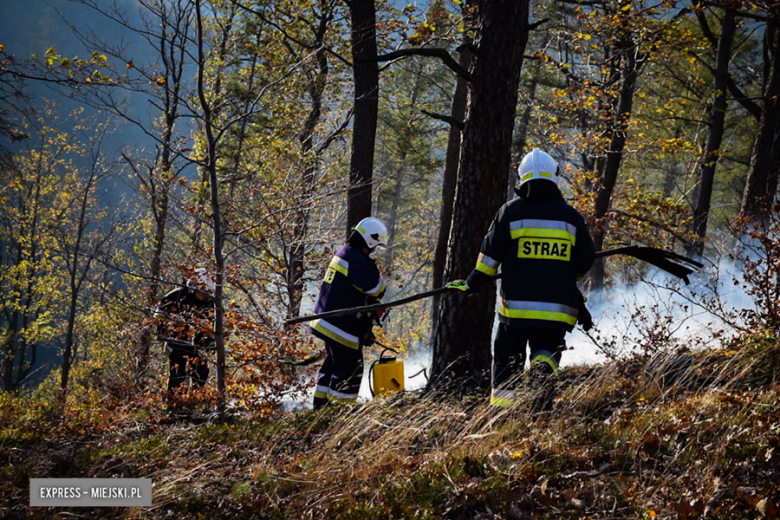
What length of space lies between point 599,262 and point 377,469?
43.3 ft

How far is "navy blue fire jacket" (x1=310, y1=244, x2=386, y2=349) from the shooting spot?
19.2 ft

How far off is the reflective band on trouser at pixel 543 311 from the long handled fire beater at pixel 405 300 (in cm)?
37

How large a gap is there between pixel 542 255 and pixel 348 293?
2.26m

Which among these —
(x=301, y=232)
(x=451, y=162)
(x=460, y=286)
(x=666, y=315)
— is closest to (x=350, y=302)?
(x=460, y=286)

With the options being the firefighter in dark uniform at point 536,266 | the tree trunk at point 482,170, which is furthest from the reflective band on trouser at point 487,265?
the tree trunk at point 482,170

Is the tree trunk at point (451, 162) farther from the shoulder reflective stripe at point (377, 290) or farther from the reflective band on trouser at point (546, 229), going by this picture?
the reflective band on trouser at point (546, 229)

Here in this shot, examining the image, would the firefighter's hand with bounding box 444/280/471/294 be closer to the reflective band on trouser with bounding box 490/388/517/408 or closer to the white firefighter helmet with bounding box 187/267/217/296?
the reflective band on trouser with bounding box 490/388/517/408

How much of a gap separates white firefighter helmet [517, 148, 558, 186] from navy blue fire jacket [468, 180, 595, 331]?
0.06 metres

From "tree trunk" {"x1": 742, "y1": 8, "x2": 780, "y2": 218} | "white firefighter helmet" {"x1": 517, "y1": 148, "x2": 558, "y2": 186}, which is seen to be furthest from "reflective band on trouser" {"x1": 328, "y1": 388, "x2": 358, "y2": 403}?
"tree trunk" {"x1": 742, "y1": 8, "x2": 780, "y2": 218}

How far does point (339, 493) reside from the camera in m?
3.27

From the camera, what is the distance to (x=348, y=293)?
5938 mm

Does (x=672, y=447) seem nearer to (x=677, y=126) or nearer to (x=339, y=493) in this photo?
(x=339, y=493)

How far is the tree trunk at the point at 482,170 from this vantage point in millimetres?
5465

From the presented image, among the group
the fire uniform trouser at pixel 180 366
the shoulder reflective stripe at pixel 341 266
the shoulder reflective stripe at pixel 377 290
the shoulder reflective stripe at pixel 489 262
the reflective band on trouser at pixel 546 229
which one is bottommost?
the fire uniform trouser at pixel 180 366
